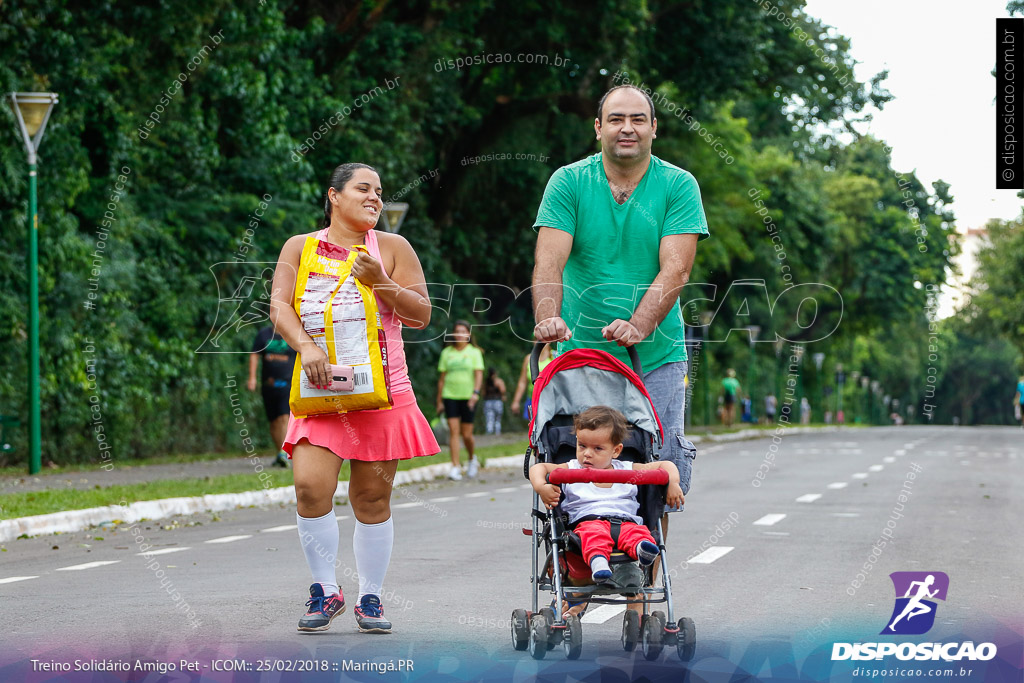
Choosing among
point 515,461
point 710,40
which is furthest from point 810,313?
point 515,461

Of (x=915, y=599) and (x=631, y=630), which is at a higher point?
(x=631, y=630)

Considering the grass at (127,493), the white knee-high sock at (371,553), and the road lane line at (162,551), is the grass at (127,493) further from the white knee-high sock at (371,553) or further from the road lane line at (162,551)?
the white knee-high sock at (371,553)

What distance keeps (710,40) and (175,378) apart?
14.3 m

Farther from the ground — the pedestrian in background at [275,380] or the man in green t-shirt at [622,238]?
the man in green t-shirt at [622,238]

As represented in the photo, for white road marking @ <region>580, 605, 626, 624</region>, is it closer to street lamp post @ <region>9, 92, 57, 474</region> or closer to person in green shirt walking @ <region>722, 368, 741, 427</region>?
street lamp post @ <region>9, 92, 57, 474</region>

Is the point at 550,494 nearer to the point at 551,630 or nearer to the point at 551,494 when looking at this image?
the point at 551,494

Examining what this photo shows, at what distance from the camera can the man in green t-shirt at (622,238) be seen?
5215mm

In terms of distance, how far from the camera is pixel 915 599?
22.5 feet

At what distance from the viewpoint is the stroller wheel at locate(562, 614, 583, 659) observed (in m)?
4.86

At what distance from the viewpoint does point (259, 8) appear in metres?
20.1

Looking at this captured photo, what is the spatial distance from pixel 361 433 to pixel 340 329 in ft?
1.43

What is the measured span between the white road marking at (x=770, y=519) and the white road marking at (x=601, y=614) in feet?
16.4

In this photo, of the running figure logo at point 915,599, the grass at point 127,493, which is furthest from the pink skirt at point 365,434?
the grass at point 127,493
